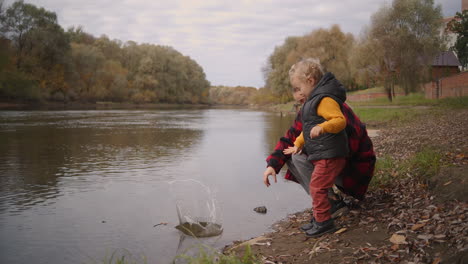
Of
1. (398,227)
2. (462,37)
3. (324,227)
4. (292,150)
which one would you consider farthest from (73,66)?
(398,227)

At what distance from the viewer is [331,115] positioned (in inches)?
145

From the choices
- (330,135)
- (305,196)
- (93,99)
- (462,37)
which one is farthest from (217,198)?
(93,99)

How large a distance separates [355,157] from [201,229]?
230 cm

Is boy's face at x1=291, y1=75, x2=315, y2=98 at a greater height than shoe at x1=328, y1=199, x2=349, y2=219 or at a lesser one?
greater

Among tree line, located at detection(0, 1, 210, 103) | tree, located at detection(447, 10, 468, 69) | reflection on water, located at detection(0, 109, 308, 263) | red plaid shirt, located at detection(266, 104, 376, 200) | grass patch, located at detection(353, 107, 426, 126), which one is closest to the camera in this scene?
red plaid shirt, located at detection(266, 104, 376, 200)

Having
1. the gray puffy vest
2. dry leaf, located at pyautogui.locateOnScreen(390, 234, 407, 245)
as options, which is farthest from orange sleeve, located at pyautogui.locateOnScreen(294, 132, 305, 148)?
dry leaf, located at pyautogui.locateOnScreen(390, 234, 407, 245)

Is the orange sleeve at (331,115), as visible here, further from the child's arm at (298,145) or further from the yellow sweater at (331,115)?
the child's arm at (298,145)

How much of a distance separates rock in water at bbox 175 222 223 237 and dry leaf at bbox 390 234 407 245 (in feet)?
7.75

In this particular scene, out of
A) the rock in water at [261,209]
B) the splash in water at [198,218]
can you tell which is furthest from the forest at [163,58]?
the splash in water at [198,218]

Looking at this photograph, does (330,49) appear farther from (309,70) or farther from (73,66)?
(309,70)

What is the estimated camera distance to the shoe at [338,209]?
4.51 m

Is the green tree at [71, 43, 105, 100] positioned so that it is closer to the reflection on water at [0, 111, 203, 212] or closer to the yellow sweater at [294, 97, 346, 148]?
the reflection on water at [0, 111, 203, 212]

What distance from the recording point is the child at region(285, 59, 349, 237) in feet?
12.2

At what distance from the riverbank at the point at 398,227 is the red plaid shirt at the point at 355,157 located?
0.37 metres
